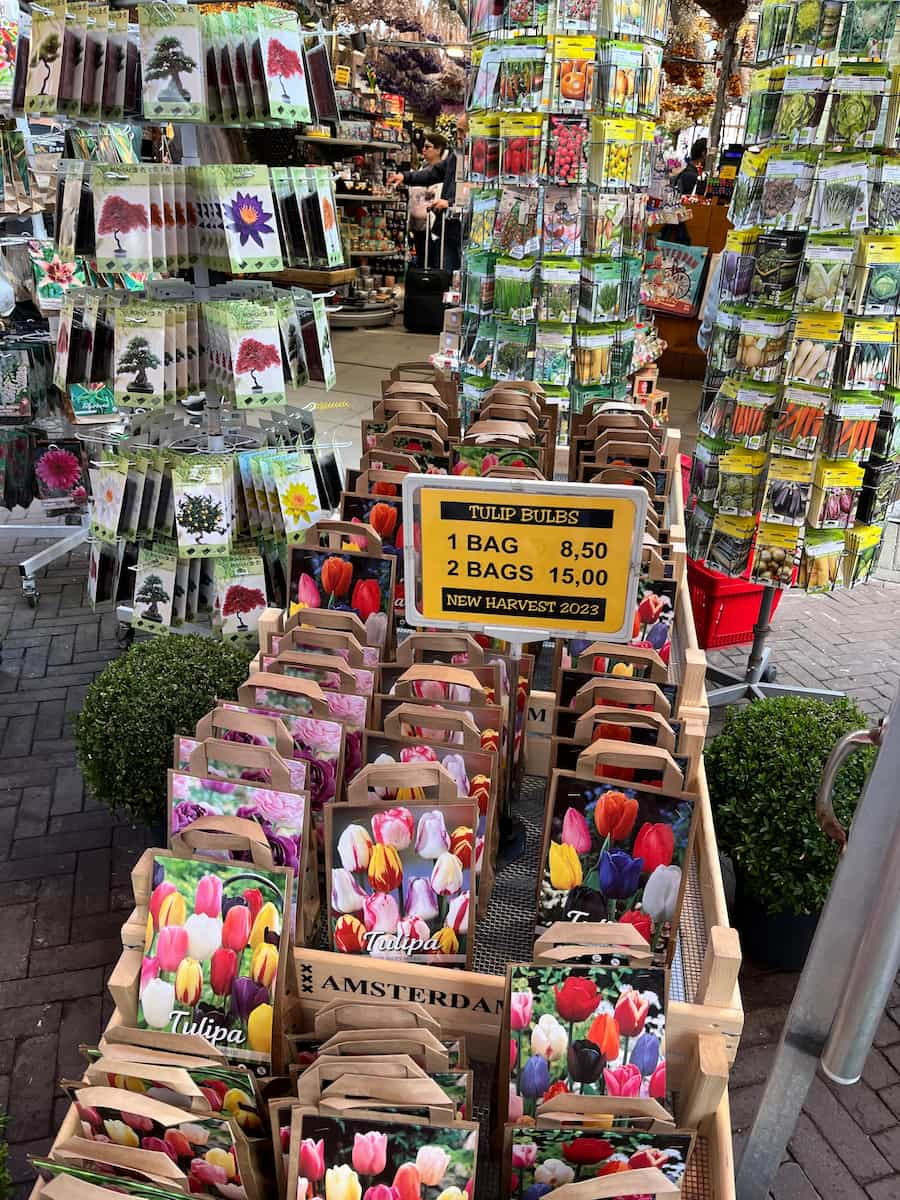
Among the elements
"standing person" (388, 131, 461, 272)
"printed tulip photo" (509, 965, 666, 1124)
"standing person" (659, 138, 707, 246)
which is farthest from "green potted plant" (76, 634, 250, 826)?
"standing person" (388, 131, 461, 272)

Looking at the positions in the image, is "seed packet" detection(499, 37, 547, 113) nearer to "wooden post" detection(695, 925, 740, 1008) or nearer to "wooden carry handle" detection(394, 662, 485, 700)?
"wooden carry handle" detection(394, 662, 485, 700)

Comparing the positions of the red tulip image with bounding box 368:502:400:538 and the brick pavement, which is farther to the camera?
the red tulip image with bounding box 368:502:400:538

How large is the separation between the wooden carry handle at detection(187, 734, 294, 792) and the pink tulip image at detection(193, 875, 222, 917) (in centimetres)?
18

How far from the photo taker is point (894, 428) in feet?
10.7

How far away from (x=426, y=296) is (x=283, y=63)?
7973 mm

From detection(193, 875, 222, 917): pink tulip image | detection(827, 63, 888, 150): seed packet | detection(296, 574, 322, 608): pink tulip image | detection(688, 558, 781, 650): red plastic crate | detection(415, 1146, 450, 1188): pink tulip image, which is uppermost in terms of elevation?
detection(827, 63, 888, 150): seed packet

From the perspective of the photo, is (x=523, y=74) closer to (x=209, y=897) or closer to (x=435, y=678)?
(x=435, y=678)

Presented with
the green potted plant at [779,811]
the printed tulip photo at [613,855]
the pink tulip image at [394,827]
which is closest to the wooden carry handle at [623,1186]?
the printed tulip photo at [613,855]

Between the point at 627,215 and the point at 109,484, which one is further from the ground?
the point at 627,215

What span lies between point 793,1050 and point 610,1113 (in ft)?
1.02

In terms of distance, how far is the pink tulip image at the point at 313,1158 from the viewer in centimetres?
112

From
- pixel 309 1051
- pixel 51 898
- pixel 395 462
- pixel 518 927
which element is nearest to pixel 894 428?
pixel 395 462

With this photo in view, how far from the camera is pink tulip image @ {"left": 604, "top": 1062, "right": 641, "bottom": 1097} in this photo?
1.23 m

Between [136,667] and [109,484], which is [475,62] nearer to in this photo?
[109,484]
